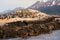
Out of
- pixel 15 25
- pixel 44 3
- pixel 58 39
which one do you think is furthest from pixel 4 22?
pixel 44 3

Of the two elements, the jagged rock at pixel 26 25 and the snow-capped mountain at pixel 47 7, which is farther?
the snow-capped mountain at pixel 47 7

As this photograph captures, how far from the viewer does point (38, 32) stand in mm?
17172

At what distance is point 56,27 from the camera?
19109mm

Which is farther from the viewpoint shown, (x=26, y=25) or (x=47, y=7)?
(x=47, y=7)

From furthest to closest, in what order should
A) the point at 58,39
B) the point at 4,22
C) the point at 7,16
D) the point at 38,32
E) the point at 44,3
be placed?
1. the point at 44,3
2. the point at 7,16
3. the point at 4,22
4. the point at 38,32
5. the point at 58,39

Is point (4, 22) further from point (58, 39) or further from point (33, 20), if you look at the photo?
point (58, 39)

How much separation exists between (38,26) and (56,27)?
1.73 metres

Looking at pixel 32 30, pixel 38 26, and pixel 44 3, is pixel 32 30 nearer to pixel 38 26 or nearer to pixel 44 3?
pixel 38 26

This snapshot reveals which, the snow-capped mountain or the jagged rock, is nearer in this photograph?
the jagged rock

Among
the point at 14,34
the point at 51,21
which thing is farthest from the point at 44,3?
the point at 14,34

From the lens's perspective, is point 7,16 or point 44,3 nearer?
point 7,16

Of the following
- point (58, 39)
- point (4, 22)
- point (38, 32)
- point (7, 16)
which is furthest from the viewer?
point (7, 16)

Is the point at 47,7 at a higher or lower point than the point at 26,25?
higher

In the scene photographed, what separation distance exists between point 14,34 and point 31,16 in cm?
431
